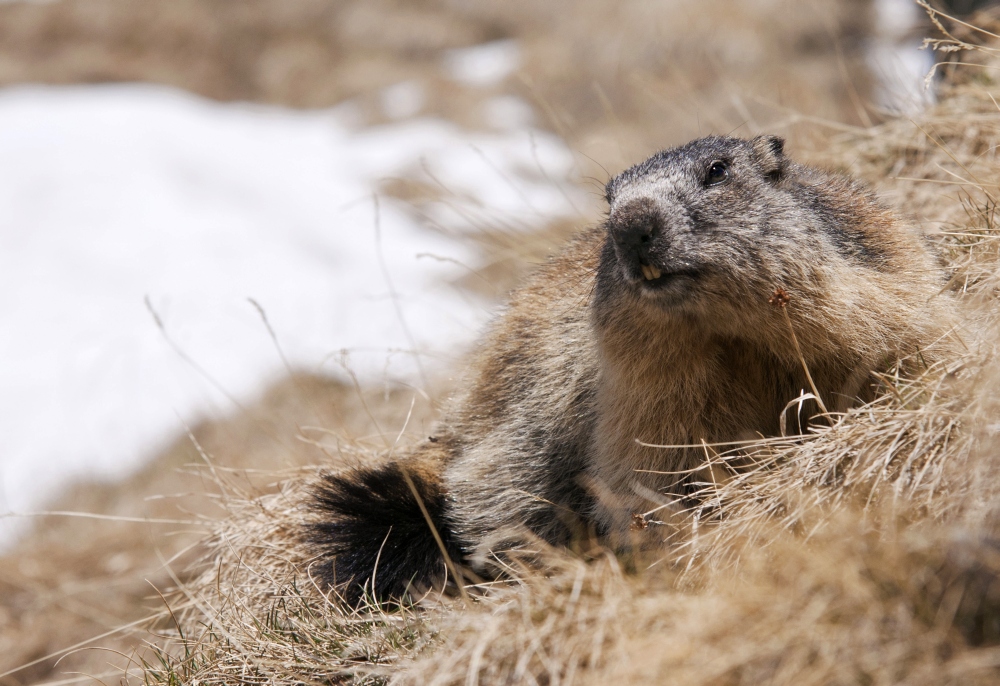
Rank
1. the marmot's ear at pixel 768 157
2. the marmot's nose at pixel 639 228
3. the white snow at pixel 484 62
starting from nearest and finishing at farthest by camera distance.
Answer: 1. the marmot's nose at pixel 639 228
2. the marmot's ear at pixel 768 157
3. the white snow at pixel 484 62

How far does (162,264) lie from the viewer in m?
12.7

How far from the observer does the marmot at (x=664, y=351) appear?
2842mm

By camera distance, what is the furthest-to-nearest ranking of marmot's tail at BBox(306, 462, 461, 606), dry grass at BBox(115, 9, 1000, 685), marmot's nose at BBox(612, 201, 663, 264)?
1. marmot's tail at BBox(306, 462, 461, 606)
2. marmot's nose at BBox(612, 201, 663, 264)
3. dry grass at BBox(115, 9, 1000, 685)

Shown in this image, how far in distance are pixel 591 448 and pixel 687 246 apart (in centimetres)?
112

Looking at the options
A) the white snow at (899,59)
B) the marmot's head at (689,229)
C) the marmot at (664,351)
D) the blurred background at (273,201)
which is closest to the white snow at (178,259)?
the blurred background at (273,201)

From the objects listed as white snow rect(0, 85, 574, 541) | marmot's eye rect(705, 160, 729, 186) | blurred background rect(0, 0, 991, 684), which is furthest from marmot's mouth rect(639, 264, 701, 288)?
white snow rect(0, 85, 574, 541)

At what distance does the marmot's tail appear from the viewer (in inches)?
138

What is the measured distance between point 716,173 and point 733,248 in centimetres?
38

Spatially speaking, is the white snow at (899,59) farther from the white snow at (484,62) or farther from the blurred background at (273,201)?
the white snow at (484,62)

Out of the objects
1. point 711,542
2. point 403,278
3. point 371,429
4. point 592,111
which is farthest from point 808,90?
point 711,542

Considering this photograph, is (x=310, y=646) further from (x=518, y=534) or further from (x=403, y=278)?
(x=403, y=278)

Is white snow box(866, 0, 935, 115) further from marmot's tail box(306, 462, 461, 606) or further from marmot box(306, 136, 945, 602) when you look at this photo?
marmot's tail box(306, 462, 461, 606)

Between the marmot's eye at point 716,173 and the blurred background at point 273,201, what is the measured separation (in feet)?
2.58

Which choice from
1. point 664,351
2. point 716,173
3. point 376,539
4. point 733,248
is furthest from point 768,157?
point 376,539
